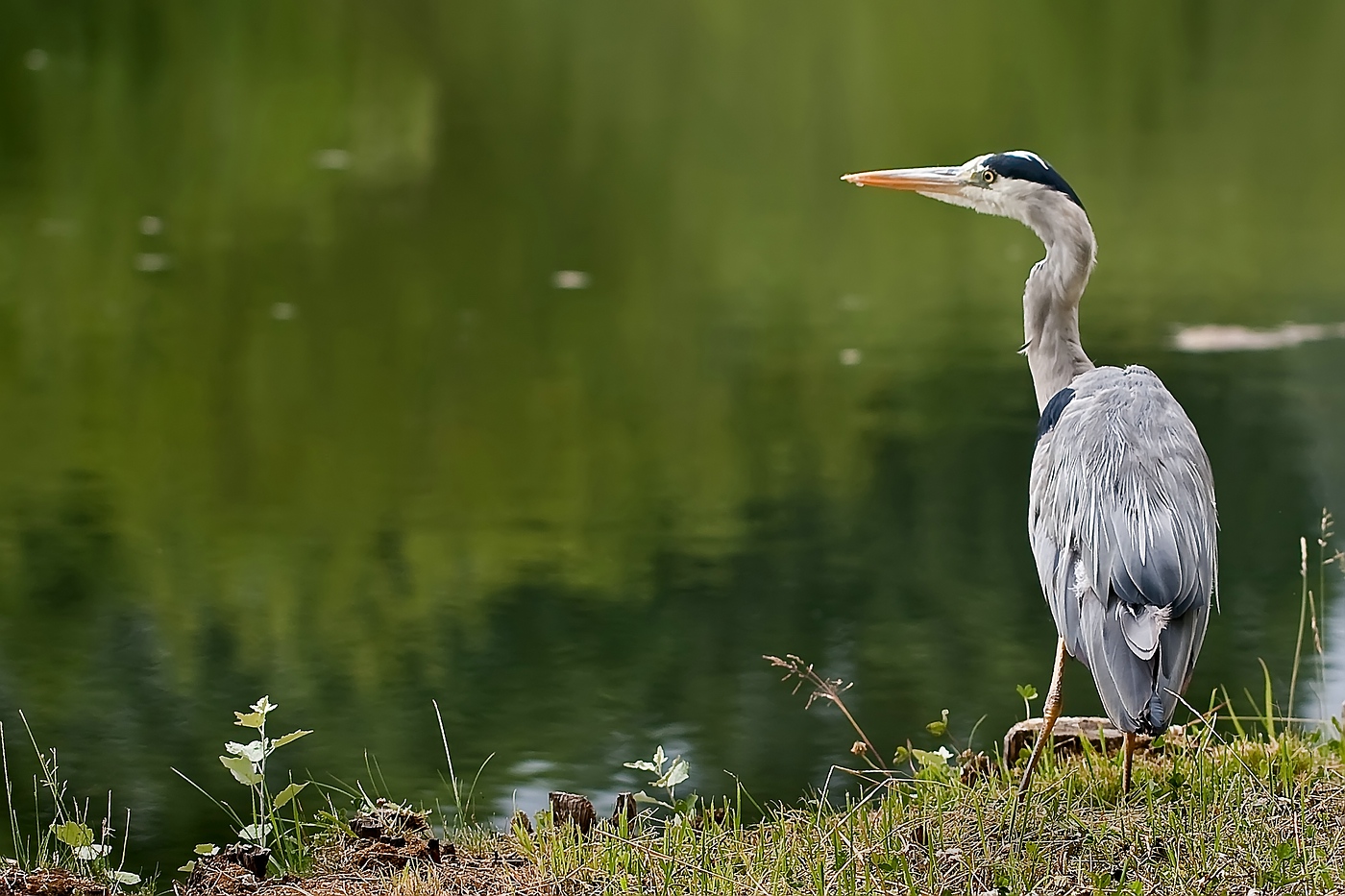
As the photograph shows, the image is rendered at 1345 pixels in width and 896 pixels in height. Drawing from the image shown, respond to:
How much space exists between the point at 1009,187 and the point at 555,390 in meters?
4.02

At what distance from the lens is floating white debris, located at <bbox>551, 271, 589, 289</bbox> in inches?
372

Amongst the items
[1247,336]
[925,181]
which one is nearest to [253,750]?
[925,181]

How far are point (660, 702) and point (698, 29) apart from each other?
13.8m

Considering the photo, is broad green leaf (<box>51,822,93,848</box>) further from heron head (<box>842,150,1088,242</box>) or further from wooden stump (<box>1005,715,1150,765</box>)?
heron head (<box>842,150,1088,242</box>)

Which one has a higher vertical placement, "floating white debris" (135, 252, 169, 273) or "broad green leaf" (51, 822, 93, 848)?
"floating white debris" (135, 252, 169, 273)

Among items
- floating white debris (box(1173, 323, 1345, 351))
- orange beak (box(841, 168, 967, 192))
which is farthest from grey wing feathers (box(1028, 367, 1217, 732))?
floating white debris (box(1173, 323, 1345, 351))

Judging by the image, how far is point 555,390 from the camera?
7684 mm

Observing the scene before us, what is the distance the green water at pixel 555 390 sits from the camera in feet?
15.6

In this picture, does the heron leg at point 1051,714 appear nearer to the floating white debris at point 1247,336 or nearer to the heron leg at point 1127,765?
the heron leg at point 1127,765

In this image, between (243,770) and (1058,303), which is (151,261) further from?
(243,770)

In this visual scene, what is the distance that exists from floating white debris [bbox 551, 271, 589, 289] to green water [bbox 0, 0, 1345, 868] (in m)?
0.06

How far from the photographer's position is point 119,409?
7.32 m

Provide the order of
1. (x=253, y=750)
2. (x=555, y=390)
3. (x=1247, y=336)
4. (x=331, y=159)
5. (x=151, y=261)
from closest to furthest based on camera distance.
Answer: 1. (x=253, y=750)
2. (x=555, y=390)
3. (x=1247, y=336)
4. (x=151, y=261)
5. (x=331, y=159)

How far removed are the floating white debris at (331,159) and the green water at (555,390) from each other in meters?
0.09
